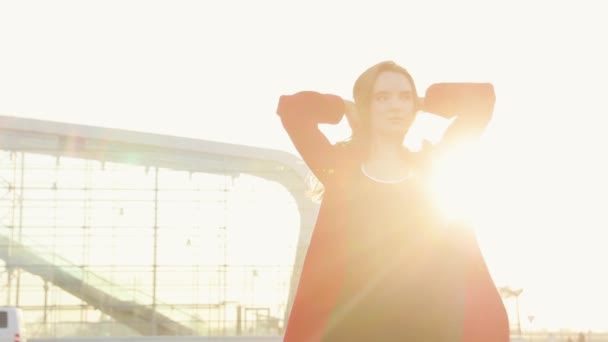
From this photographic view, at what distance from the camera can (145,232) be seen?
97.5ft

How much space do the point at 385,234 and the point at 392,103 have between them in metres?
0.43

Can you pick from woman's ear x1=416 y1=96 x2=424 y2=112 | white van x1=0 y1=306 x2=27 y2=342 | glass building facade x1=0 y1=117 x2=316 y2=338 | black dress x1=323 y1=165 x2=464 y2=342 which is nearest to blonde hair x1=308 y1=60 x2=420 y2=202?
woman's ear x1=416 y1=96 x2=424 y2=112

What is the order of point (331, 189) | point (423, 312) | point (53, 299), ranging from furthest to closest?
1. point (53, 299)
2. point (331, 189)
3. point (423, 312)

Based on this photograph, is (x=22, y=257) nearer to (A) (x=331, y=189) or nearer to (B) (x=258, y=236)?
(B) (x=258, y=236)

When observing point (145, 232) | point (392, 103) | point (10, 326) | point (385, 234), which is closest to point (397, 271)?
point (385, 234)

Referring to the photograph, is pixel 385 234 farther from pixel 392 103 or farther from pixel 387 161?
pixel 392 103

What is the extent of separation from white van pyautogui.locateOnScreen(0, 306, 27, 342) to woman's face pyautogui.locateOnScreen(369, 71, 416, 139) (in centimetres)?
1679

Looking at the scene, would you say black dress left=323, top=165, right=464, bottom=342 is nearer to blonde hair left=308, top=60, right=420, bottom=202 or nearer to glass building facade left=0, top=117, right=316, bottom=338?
blonde hair left=308, top=60, right=420, bottom=202

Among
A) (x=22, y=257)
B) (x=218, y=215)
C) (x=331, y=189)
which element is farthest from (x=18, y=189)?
(x=331, y=189)

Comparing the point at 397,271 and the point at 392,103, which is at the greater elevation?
the point at 392,103

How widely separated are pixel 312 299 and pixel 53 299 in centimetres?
2656

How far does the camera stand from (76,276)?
29.0 meters

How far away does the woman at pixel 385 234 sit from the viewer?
10.6 feet

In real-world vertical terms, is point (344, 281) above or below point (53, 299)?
above
